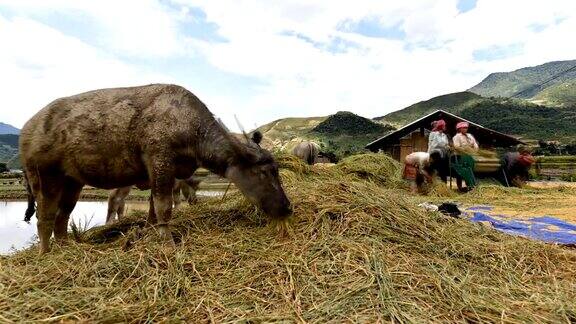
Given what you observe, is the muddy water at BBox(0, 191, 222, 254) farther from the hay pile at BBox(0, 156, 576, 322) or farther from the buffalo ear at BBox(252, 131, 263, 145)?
the hay pile at BBox(0, 156, 576, 322)

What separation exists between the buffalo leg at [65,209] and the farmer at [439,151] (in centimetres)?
900

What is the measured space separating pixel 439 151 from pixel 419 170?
0.77 metres

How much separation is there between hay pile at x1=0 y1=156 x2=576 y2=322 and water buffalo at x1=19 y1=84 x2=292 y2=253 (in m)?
0.49

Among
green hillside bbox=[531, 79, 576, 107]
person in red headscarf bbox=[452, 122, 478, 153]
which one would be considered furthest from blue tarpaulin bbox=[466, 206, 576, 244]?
green hillside bbox=[531, 79, 576, 107]

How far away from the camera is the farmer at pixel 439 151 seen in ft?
36.8

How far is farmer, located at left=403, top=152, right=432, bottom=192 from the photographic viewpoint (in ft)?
37.5

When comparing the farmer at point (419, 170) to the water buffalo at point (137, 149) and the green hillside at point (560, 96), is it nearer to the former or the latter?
the water buffalo at point (137, 149)

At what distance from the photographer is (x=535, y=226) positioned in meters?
6.23

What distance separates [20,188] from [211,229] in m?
34.3

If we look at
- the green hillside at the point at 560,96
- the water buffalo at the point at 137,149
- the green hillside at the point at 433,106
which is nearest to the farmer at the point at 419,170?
the water buffalo at the point at 137,149

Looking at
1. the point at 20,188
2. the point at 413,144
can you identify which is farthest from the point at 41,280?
the point at 20,188

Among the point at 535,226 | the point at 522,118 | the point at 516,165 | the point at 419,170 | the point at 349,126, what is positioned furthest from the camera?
the point at 349,126

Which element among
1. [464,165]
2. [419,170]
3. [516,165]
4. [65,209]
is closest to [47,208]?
[65,209]

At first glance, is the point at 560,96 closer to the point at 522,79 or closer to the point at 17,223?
the point at 522,79
